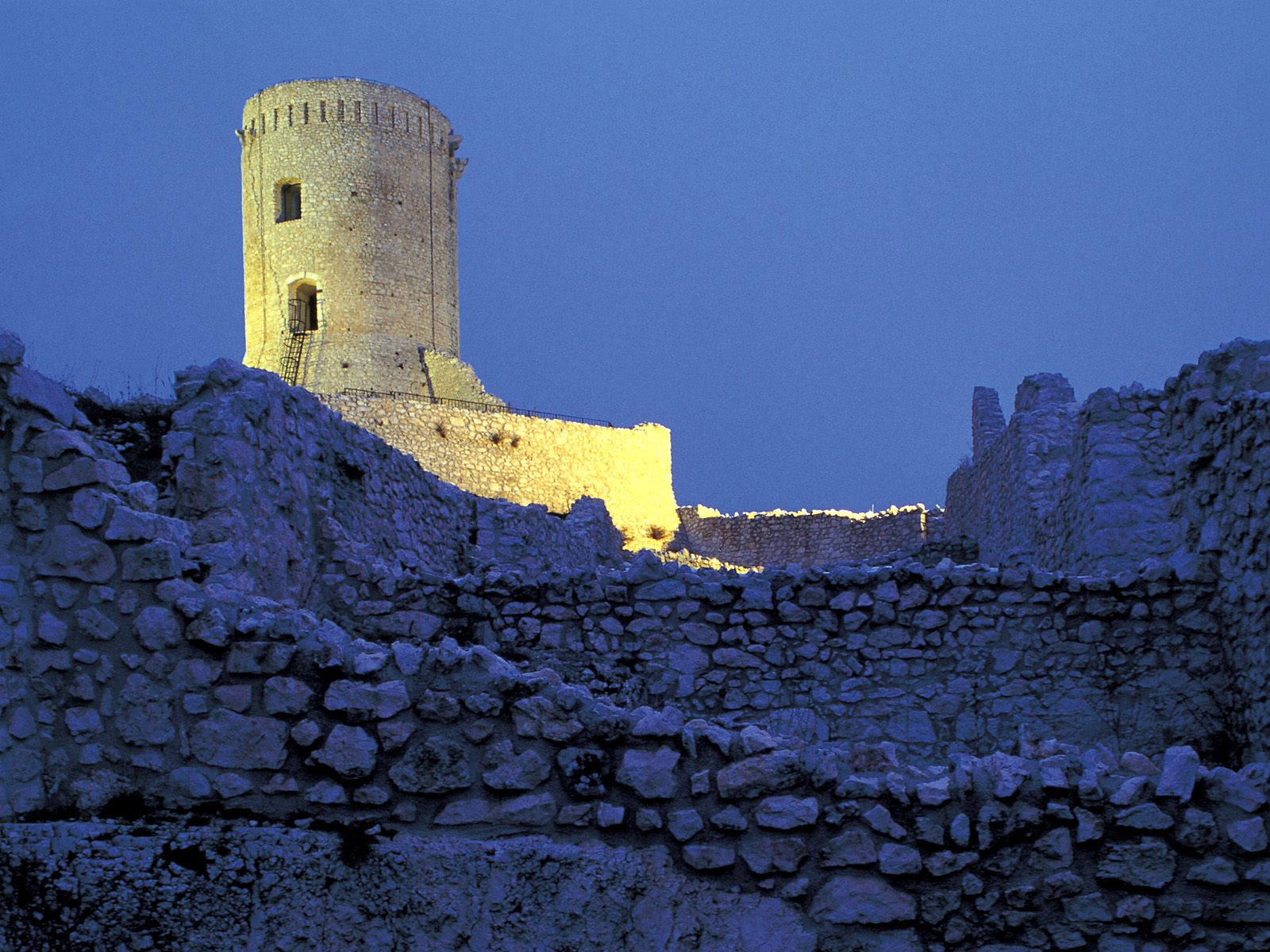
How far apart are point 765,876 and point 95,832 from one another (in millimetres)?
2144

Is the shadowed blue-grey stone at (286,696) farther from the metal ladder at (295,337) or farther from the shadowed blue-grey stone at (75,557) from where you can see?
the metal ladder at (295,337)

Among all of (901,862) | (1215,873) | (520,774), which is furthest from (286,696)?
(1215,873)

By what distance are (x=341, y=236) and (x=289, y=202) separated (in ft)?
8.62

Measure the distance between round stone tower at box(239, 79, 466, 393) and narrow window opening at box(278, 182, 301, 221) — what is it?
0.12 ft

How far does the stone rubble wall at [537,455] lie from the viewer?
30922 mm

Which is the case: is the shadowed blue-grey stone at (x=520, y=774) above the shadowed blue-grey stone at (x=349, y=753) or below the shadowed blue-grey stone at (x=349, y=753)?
Result: below

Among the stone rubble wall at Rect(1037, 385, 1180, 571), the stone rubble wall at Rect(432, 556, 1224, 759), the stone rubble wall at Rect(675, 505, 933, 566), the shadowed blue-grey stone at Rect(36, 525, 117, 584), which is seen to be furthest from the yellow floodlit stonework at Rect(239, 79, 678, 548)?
the shadowed blue-grey stone at Rect(36, 525, 117, 584)

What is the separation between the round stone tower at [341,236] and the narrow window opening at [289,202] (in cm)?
4

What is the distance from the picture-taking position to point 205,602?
3.93 m

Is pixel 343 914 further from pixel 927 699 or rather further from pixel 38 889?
pixel 927 699

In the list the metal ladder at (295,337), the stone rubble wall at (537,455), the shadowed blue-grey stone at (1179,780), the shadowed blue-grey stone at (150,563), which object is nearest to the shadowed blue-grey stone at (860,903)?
the shadowed blue-grey stone at (1179,780)

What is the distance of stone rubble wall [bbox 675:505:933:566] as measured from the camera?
26.1 m

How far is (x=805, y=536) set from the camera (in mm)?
28031

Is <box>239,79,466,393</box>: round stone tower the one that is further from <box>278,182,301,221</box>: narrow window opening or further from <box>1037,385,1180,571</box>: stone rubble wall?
<box>1037,385,1180,571</box>: stone rubble wall
